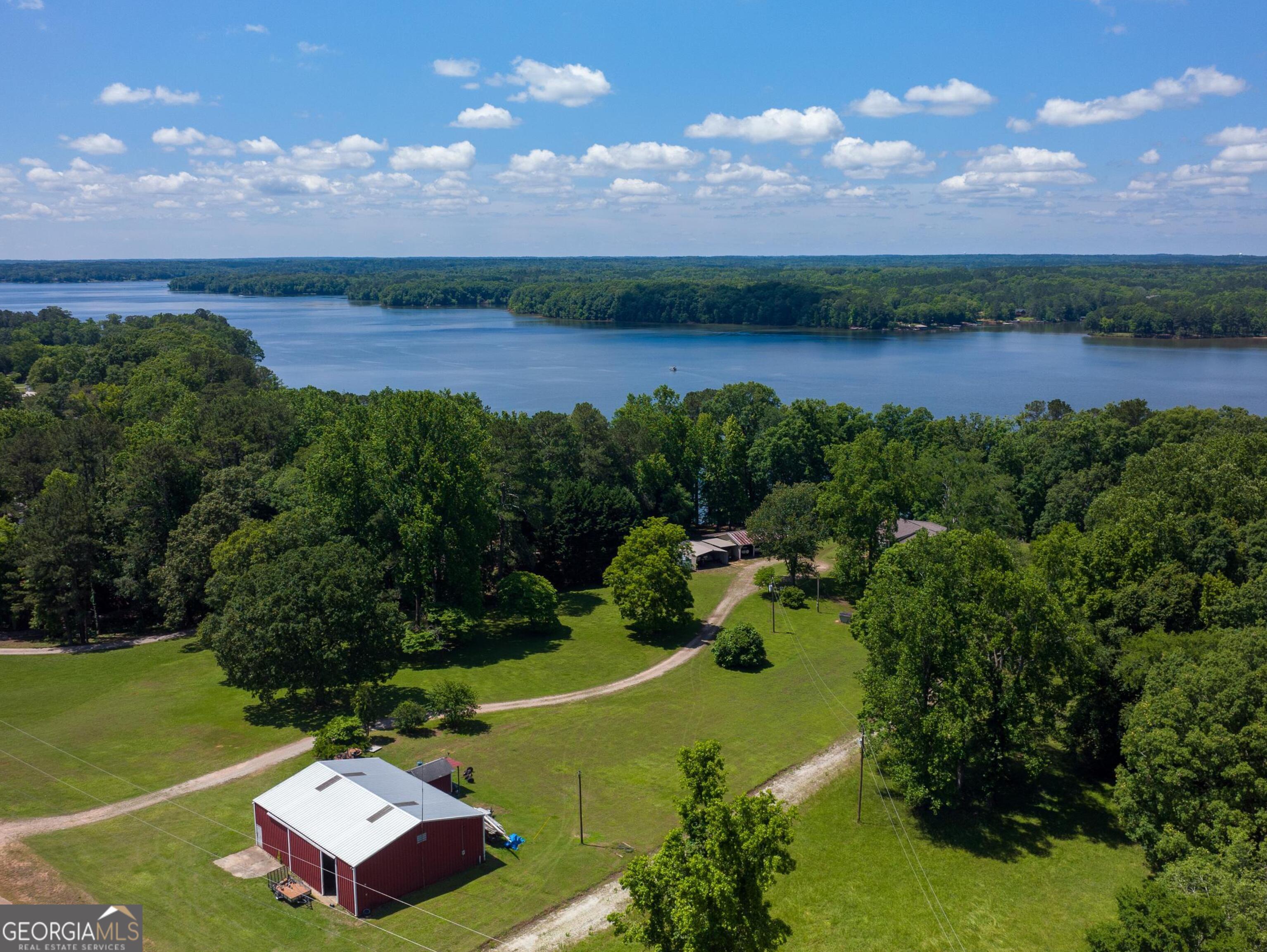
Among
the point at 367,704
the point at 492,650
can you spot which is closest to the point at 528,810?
the point at 367,704

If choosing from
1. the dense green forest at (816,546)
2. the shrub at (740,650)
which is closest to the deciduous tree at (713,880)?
the dense green forest at (816,546)

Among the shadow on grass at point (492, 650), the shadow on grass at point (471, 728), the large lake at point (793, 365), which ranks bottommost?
the shadow on grass at point (492, 650)

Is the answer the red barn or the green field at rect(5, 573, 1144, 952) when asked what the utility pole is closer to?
the green field at rect(5, 573, 1144, 952)

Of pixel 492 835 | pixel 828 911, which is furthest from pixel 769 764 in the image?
pixel 492 835

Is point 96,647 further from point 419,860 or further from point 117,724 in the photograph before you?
point 419,860

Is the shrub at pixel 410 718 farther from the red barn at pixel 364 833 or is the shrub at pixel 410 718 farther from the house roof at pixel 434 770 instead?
the red barn at pixel 364 833

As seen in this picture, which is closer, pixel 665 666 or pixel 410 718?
pixel 410 718

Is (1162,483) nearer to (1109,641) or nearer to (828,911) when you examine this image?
(1109,641)
